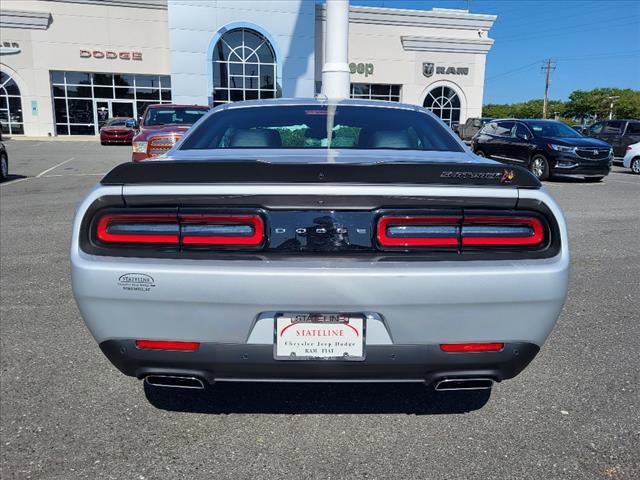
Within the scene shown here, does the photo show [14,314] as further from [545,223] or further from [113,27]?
[113,27]

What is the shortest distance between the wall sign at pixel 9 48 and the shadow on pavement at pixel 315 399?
37.9 metres

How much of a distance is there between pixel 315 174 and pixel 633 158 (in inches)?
729

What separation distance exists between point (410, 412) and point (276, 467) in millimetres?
824

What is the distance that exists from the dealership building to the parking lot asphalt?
33.5 meters

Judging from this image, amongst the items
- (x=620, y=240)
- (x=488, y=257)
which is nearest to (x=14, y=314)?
(x=488, y=257)

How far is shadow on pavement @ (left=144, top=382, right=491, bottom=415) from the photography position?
2.80 metres

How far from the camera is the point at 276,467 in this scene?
7.64 ft

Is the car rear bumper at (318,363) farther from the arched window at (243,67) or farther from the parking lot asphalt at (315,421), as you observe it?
the arched window at (243,67)

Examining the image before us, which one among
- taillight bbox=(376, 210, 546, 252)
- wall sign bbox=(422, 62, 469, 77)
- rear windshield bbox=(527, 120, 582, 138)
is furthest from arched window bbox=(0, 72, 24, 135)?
taillight bbox=(376, 210, 546, 252)

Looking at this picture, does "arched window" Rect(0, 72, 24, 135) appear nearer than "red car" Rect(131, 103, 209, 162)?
No

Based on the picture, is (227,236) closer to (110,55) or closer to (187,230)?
(187,230)

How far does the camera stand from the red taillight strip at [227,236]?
2098mm

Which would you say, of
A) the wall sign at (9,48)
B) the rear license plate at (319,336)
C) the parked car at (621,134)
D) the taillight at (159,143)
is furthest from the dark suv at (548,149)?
the wall sign at (9,48)

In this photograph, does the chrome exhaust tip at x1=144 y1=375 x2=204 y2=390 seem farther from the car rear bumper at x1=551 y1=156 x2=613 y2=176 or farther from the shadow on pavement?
the car rear bumper at x1=551 y1=156 x2=613 y2=176
